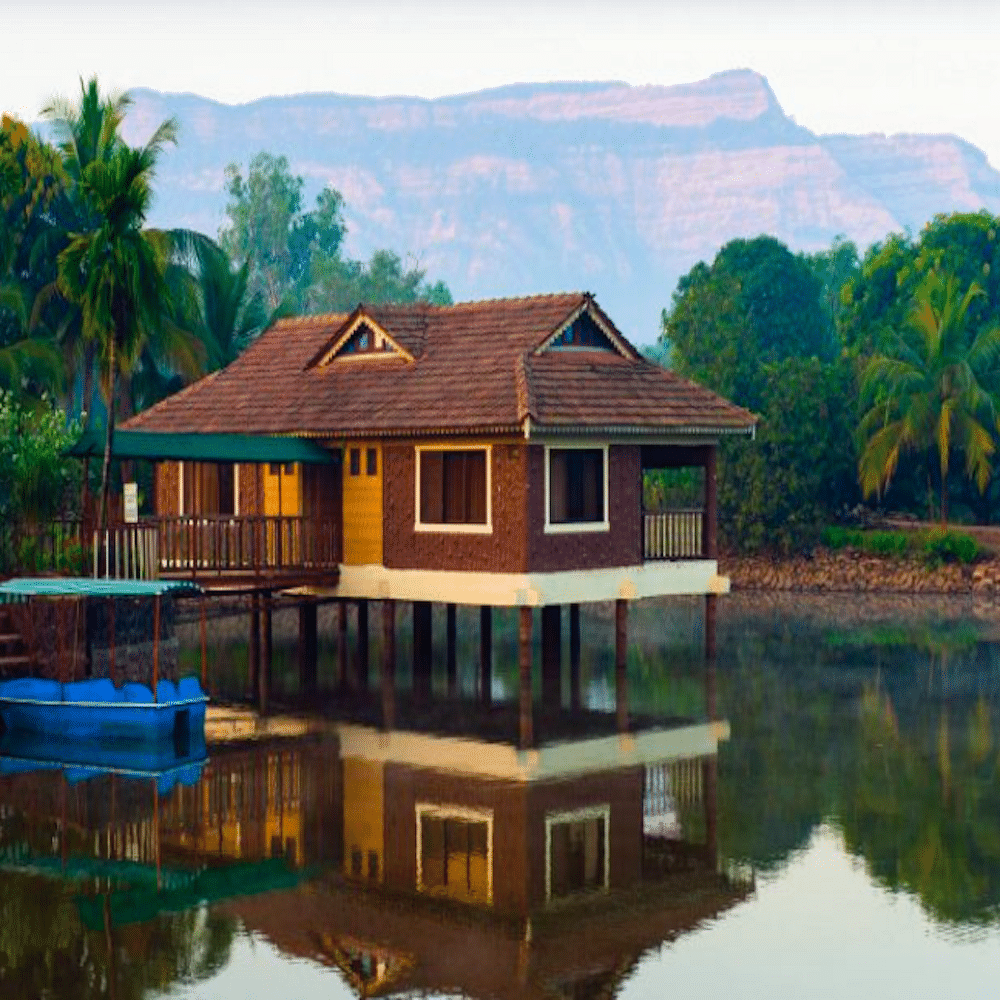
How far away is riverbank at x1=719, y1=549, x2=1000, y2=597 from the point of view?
62219 millimetres

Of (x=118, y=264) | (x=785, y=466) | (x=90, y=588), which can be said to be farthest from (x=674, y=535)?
(x=785, y=466)

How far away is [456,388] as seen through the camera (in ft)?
134

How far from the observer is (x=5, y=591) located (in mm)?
32875

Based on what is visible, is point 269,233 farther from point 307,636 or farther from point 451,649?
point 307,636

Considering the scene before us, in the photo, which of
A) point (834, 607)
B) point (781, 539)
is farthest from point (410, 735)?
point (781, 539)

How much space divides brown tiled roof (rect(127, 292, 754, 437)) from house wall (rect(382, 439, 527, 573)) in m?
0.83

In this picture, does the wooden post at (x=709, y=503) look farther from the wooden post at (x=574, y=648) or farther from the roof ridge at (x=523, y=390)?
the roof ridge at (x=523, y=390)

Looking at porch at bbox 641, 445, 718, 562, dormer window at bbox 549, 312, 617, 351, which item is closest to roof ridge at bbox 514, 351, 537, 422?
dormer window at bbox 549, 312, 617, 351

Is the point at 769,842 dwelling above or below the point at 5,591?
below

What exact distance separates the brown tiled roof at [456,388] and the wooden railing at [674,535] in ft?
6.56

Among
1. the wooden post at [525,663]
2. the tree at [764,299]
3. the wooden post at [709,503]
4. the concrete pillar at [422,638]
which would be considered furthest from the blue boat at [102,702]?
the tree at [764,299]

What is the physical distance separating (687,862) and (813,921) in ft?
9.55

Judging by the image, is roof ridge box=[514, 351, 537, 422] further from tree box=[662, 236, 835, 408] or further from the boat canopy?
tree box=[662, 236, 835, 408]

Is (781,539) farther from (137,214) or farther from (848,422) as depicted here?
(137,214)
